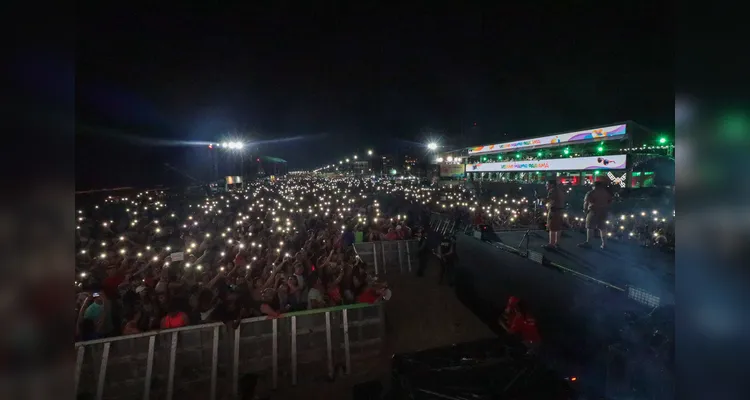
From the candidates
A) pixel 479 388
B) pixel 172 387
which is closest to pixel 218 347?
pixel 172 387

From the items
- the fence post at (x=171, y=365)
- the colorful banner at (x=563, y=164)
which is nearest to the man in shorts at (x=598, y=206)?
the fence post at (x=171, y=365)

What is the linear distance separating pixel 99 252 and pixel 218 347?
282 inches

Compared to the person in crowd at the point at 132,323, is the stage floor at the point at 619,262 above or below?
above

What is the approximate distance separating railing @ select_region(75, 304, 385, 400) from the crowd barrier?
0.04ft

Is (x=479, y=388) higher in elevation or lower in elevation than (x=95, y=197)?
lower

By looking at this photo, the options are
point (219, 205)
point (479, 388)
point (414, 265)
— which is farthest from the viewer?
point (219, 205)

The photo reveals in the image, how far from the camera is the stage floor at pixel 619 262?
231 inches

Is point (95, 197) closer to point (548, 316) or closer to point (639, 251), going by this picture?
point (548, 316)

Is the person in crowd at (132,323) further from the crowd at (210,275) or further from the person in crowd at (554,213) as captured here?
the person in crowd at (554,213)

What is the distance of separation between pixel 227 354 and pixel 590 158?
19455mm

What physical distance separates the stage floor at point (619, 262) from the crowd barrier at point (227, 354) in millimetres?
4085

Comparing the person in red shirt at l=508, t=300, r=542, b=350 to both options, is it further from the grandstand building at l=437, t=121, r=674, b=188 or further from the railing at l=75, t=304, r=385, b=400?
the grandstand building at l=437, t=121, r=674, b=188

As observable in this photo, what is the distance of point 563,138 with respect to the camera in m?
22.0

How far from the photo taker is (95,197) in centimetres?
2170
